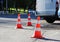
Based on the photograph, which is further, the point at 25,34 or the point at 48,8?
the point at 48,8

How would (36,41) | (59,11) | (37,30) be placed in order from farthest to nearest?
(59,11) < (37,30) < (36,41)

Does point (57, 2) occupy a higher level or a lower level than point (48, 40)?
higher

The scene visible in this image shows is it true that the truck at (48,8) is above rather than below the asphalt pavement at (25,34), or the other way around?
above

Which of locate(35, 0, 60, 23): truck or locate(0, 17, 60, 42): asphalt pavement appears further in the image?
locate(35, 0, 60, 23): truck

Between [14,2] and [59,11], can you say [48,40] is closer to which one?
[59,11]

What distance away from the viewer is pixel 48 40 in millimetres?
11094

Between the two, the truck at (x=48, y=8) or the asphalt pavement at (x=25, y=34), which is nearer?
the asphalt pavement at (x=25, y=34)

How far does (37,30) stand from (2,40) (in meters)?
1.60

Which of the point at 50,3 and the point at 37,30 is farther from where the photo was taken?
the point at 50,3

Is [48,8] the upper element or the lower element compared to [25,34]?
upper

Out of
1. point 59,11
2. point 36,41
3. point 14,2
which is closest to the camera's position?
point 36,41

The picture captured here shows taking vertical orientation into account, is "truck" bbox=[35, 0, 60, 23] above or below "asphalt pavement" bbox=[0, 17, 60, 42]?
above

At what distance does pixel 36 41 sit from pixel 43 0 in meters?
8.77

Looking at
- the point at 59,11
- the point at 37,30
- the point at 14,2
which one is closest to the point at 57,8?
the point at 59,11
